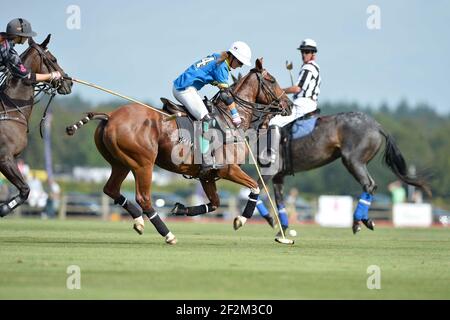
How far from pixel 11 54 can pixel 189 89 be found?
2615mm

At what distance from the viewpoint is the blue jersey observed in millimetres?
15305

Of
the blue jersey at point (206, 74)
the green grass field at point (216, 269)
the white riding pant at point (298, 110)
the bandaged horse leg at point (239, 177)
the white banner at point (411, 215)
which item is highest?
the blue jersey at point (206, 74)

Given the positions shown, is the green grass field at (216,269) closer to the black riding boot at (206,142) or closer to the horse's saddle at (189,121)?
the black riding boot at (206,142)

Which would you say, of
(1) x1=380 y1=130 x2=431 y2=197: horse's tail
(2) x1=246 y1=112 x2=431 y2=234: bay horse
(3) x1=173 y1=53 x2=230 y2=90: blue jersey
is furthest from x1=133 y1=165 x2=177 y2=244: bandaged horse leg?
(1) x1=380 y1=130 x2=431 y2=197: horse's tail

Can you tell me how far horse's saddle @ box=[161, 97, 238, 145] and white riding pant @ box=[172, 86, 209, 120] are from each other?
0.26 ft

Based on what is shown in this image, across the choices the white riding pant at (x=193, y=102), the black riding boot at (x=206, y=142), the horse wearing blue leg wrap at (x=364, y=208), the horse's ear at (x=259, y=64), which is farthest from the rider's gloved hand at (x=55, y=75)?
the horse wearing blue leg wrap at (x=364, y=208)

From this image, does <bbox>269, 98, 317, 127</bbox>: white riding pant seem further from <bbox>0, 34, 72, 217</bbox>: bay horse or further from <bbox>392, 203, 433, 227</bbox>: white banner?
<bbox>392, 203, 433, 227</bbox>: white banner

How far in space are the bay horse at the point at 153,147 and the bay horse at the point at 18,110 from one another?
39.3 inches

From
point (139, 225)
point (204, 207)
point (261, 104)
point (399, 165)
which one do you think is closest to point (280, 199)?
point (261, 104)

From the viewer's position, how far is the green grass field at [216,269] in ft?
32.1

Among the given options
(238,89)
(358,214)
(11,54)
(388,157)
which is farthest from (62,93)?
(388,157)
